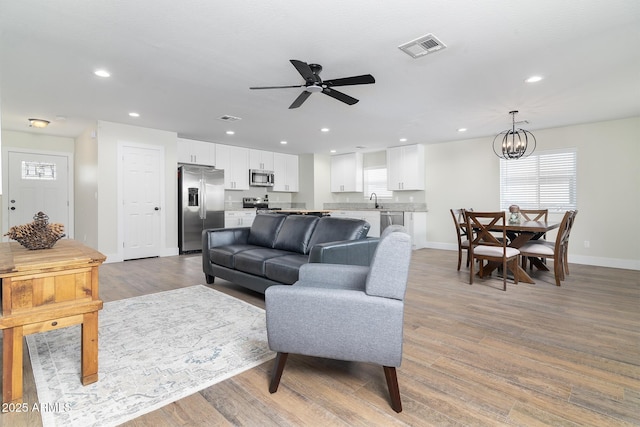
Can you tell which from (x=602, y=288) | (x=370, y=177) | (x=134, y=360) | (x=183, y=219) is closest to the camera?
(x=134, y=360)

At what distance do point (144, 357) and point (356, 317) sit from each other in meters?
1.52

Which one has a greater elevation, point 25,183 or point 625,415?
point 25,183

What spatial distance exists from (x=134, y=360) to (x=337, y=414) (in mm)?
1398

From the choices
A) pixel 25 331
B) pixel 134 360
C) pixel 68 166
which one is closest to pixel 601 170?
pixel 134 360

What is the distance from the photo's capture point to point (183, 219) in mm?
6211

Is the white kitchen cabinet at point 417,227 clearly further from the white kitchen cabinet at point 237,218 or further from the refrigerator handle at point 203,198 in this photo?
the refrigerator handle at point 203,198

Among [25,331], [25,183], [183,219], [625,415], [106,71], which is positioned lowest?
[625,415]

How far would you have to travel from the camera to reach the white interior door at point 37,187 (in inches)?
242

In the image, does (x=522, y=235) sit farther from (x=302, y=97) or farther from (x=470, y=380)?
(x=302, y=97)

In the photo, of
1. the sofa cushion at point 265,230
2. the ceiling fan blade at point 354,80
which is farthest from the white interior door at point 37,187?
the ceiling fan blade at point 354,80

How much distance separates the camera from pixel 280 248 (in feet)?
12.2

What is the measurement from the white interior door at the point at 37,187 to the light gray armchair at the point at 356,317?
7.19 metres

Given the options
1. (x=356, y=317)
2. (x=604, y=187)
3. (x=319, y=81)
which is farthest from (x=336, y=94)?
(x=604, y=187)

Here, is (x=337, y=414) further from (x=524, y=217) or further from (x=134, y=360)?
(x=524, y=217)
